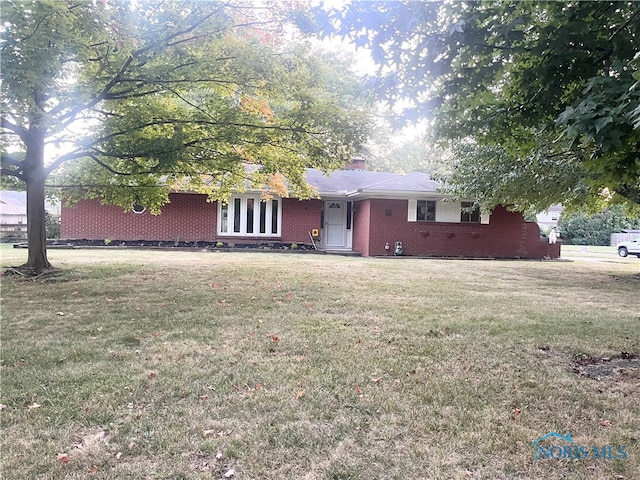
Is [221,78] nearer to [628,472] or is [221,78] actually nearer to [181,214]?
[628,472]

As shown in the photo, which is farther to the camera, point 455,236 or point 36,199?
point 455,236

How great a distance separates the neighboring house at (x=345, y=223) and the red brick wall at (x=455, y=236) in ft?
0.13

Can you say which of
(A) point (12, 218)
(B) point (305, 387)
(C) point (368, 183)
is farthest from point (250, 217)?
(A) point (12, 218)

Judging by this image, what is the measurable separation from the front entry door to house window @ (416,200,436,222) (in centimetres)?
350

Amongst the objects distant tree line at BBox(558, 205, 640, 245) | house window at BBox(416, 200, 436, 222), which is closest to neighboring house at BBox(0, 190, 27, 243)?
house window at BBox(416, 200, 436, 222)

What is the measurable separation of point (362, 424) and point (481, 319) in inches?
140

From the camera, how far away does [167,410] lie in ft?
9.95

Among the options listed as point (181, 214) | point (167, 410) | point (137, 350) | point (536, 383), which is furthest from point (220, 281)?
point (181, 214)

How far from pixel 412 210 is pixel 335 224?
374cm

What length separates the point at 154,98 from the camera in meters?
8.94

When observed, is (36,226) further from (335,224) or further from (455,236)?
(455,236)

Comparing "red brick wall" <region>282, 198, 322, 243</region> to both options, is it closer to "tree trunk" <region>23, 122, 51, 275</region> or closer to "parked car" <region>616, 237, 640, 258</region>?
"tree trunk" <region>23, 122, 51, 275</region>

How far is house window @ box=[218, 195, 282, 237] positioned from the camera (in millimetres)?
17891

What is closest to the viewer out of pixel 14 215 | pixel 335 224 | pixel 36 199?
pixel 36 199
